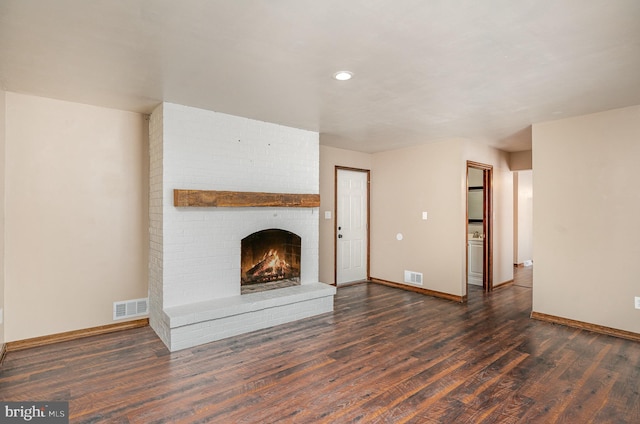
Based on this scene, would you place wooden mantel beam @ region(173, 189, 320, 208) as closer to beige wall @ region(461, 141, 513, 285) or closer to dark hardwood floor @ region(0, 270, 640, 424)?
dark hardwood floor @ region(0, 270, 640, 424)

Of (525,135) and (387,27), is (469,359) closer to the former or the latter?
(387,27)

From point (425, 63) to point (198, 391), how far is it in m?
2.97

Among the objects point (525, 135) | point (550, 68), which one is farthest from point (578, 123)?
point (550, 68)

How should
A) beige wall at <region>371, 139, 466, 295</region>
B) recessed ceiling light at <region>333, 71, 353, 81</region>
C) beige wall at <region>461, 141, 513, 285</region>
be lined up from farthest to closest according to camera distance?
beige wall at <region>461, 141, 513, 285</region>, beige wall at <region>371, 139, 466, 295</region>, recessed ceiling light at <region>333, 71, 353, 81</region>

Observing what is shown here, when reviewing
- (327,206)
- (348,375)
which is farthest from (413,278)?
(348,375)

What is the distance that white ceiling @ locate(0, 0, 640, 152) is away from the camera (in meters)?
1.90

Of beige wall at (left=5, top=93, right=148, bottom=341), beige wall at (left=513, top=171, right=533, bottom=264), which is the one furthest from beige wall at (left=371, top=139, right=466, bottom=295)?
beige wall at (left=5, top=93, right=148, bottom=341)

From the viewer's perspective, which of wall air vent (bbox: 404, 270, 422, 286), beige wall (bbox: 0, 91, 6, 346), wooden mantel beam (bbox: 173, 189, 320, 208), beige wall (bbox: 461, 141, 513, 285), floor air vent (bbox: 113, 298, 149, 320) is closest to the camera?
beige wall (bbox: 0, 91, 6, 346)

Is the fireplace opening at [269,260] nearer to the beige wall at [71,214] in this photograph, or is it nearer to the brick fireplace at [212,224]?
the brick fireplace at [212,224]

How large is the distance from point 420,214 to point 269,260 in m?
2.66

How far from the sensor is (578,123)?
154 inches

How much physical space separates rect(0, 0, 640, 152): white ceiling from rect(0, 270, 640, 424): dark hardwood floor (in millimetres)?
2425

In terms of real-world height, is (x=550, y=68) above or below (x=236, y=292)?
above

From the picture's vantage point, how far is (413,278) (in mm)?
5695
